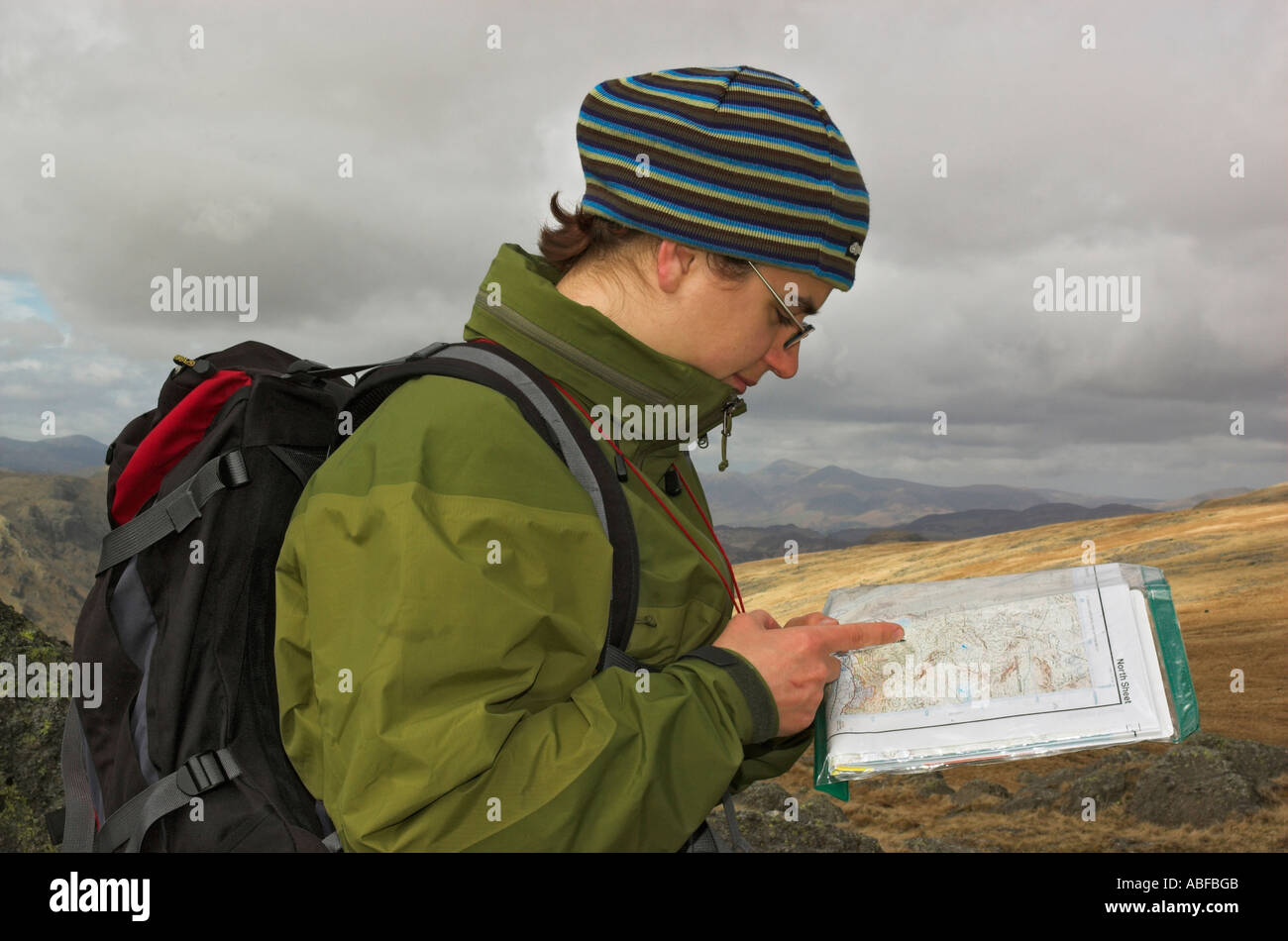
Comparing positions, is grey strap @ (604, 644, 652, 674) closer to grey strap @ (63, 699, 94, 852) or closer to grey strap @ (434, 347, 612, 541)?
grey strap @ (434, 347, 612, 541)

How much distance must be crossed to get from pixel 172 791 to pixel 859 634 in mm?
1852

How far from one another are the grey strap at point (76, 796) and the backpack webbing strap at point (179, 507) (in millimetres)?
564

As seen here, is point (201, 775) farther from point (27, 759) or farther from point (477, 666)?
point (27, 759)

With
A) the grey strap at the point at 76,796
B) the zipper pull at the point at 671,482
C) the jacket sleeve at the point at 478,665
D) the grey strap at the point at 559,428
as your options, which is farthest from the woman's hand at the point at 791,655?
the grey strap at the point at 76,796

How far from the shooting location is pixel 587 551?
6.35ft

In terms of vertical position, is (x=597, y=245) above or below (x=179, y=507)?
above

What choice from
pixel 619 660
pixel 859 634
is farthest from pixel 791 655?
pixel 619 660

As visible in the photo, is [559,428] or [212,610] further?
[212,610]

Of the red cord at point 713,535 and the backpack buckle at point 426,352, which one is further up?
the backpack buckle at point 426,352

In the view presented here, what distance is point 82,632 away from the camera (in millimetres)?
2520

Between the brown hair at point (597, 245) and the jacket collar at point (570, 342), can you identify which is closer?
the jacket collar at point (570, 342)

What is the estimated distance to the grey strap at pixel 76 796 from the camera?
2.59m

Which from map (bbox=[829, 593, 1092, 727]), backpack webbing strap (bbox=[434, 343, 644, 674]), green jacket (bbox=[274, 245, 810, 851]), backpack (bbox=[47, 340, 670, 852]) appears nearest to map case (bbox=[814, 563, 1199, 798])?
map (bbox=[829, 593, 1092, 727])

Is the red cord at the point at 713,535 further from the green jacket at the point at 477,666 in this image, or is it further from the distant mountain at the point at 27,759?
the distant mountain at the point at 27,759
